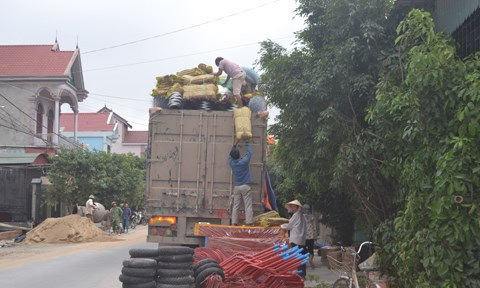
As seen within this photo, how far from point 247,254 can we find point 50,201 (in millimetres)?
23334

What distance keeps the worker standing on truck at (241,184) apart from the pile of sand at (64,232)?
54.0 feet

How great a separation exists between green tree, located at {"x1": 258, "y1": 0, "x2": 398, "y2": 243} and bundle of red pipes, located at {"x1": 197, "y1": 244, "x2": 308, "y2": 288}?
1667 millimetres

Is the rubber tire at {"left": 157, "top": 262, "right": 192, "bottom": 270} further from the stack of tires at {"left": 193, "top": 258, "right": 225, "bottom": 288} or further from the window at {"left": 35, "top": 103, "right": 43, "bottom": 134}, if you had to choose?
the window at {"left": 35, "top": 103, "right": 43, "bottom": 134}

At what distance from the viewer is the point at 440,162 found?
554 centimetres

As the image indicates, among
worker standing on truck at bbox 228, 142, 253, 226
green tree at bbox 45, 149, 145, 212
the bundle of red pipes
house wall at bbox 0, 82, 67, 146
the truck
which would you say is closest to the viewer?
the bundle of red pipes

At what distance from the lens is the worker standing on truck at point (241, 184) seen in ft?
33.4

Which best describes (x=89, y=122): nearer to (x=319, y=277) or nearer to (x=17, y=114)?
(x=17, y=114)

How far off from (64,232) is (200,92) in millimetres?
16012

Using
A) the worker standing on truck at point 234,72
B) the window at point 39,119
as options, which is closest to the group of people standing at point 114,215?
the window at point 39,119

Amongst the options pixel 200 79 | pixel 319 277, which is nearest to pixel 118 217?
pixel 319 277

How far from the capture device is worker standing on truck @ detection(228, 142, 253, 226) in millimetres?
10188

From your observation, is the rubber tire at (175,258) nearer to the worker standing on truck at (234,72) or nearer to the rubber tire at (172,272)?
the rubber tire at (172,272)

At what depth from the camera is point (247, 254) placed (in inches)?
347

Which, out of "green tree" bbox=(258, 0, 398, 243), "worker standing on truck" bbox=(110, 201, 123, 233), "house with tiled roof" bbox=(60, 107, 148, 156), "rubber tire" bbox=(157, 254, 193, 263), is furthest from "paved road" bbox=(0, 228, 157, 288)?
"house with tiled roof" bbox=(60, 107, 148, 156)
